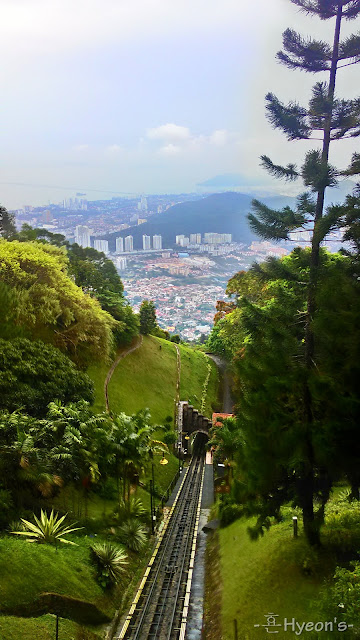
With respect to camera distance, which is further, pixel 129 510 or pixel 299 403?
pixel 129 510

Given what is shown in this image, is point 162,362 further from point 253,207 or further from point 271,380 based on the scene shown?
point 271,380

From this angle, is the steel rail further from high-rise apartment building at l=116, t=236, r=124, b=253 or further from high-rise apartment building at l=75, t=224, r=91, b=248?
high-rise apartment building at l=116, t=236, r=124, b=253

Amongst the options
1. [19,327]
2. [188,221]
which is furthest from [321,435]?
[188,221]

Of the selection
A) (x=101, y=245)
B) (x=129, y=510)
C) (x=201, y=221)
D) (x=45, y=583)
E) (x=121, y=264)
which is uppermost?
(x=201, y=221)

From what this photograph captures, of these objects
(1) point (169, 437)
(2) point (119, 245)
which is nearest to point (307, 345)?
(1) point (169, 437)

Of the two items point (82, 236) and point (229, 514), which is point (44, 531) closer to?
point (229, 514)

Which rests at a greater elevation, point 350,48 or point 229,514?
point 350,48
